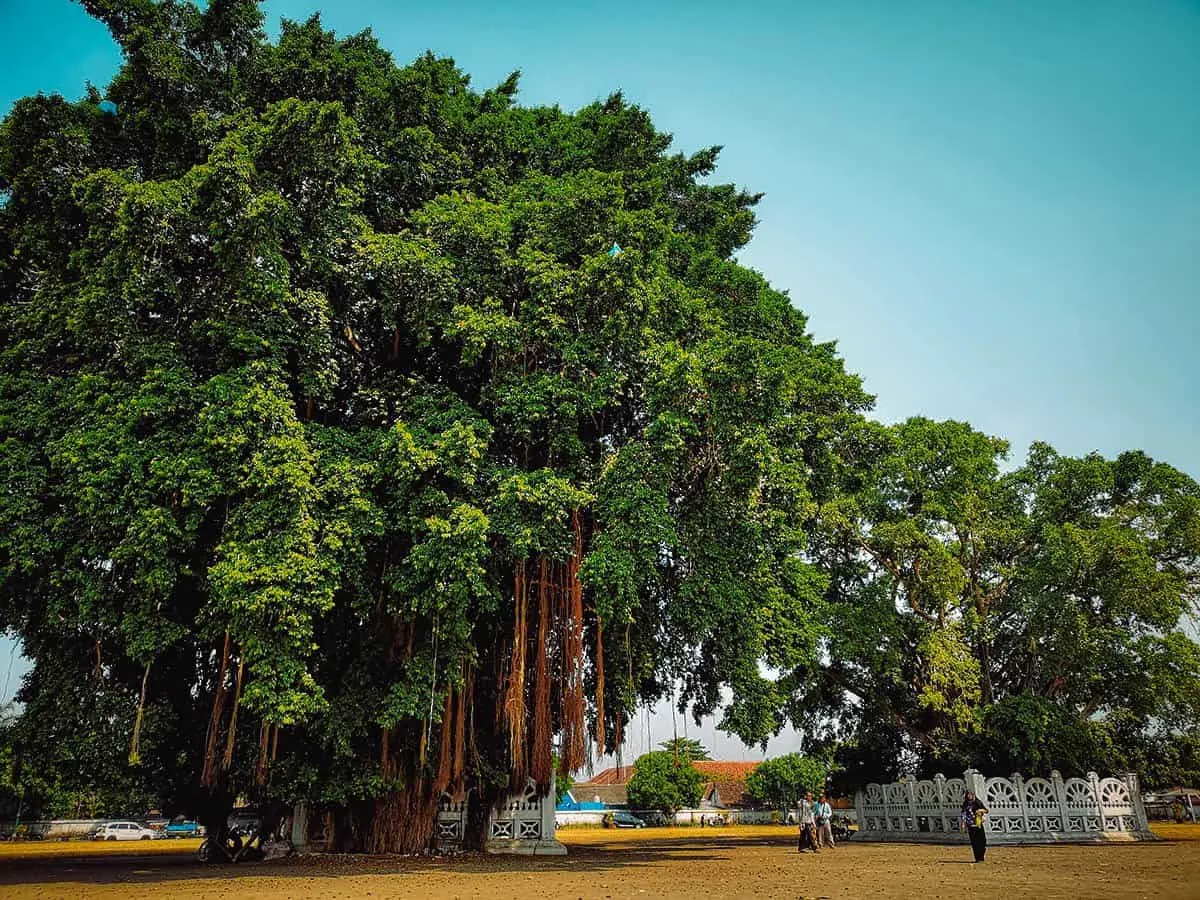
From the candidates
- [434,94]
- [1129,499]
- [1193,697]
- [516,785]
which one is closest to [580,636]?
[516,785]

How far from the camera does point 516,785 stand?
1359 cm

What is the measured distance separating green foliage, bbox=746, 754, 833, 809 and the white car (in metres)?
31.3

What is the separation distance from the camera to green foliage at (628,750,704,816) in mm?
44250

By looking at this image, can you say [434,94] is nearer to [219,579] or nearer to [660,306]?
[660,306]

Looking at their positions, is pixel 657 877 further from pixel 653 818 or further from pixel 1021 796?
pixel 653 818

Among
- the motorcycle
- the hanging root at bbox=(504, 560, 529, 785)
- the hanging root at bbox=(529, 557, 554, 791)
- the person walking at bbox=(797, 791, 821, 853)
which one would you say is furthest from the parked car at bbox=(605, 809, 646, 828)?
the hanging root at bbox=(504, 560, 529, 785)

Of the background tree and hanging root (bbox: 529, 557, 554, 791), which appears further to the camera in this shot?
the background tree

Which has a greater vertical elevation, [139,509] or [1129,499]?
[1129,499]

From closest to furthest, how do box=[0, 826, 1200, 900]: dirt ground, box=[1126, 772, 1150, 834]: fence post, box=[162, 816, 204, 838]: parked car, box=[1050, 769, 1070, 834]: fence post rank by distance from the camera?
box=[0, 826, 1200, 900]: dirt ground
box=[1050, 769, 1070, 834]: fence post
box=[1126, 772, 1150, 834]: fence post
box=[162, 816, 204, 838]: parked car

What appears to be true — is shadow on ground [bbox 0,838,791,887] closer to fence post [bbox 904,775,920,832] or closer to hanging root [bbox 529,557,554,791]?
hanging root [bbox 529,557,554,791]

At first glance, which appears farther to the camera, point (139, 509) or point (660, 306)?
point (660, 306)

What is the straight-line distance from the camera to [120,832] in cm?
3200

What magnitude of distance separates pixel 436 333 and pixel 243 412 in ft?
12.3

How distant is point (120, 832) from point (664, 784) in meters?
26.6
